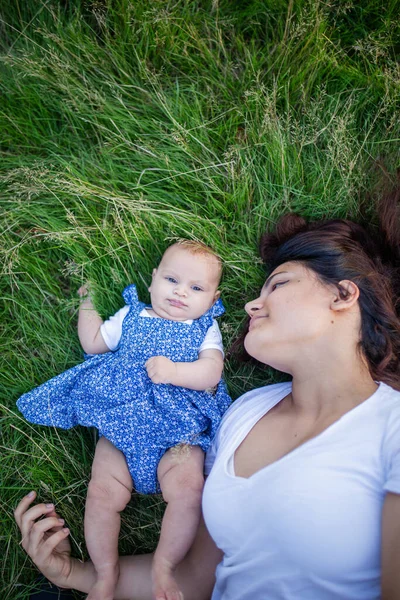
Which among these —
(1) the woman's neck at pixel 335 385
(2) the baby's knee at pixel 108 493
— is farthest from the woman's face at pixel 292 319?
(2) the baby's knee at pixel 108 493

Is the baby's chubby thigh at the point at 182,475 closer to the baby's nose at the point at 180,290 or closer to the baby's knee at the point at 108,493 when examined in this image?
the baby's knee at the point at 108,493

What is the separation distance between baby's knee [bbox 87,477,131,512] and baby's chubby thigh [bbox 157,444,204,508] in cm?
22

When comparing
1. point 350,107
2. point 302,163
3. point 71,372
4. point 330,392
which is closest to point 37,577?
point 71,372

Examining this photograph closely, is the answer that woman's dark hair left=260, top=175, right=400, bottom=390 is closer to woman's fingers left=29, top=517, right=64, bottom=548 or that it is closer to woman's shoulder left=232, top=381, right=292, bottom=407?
woman's shoulder left=232, top=381, right=292, bottom=407

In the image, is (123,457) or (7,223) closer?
(123,457)

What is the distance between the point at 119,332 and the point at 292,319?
3.53ft

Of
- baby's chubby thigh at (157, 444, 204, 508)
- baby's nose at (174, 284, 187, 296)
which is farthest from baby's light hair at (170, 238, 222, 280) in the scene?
baby's chubby thigh at (157, 444, 204, 508)

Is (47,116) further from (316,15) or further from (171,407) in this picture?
(171,407)

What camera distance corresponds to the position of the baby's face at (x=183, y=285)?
8.81ft

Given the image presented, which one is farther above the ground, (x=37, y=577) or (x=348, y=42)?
(x=348, y=42)

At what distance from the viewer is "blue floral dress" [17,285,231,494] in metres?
2.62

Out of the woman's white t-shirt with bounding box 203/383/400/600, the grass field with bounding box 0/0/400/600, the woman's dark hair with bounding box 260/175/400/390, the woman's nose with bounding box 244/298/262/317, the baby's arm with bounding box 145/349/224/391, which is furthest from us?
the grass field with bounding box 0/0/400/600

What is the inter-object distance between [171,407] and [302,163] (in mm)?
1717

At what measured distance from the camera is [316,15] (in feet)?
9.81
